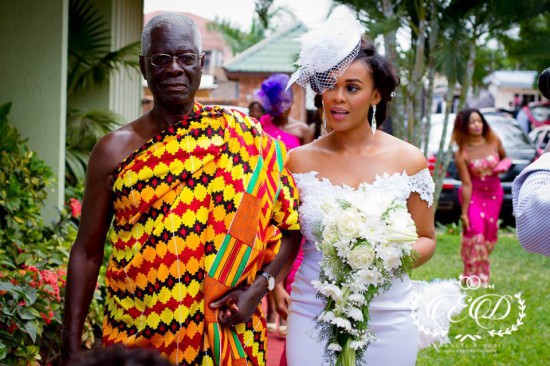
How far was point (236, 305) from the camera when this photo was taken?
Result: 11.1ft

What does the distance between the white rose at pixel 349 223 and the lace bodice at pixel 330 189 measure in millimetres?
416

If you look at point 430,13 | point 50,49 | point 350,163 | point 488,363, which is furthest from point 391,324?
point 430,13

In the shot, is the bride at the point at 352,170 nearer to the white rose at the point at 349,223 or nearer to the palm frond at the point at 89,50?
the white rose at the point at 349,223

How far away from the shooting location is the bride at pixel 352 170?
3.88 meters

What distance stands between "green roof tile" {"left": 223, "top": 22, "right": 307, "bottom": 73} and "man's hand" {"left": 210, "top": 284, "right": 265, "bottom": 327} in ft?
75.4

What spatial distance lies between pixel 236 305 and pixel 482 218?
7397 millimetres

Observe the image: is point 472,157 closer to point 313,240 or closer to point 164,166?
point 313,240

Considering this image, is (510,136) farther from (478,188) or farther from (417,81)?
(478,188)

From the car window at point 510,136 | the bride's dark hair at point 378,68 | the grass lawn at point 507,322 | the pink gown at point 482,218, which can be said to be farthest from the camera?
the car window at point 510,136

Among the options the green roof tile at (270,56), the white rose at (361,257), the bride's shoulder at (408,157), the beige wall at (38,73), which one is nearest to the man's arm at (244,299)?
the white rose at (361,257)

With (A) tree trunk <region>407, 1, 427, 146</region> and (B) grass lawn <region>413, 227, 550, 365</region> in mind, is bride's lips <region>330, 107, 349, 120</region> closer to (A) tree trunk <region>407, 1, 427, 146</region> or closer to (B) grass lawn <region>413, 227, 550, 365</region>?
(B) grass lawn <region>413, 227, 550, 365</region>

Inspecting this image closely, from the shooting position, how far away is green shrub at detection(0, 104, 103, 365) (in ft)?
15.3

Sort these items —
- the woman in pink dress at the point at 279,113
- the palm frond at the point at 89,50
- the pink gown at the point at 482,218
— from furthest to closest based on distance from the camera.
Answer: the pink gown at the point at 482,218 → the woman in pink dress at the point at 279,113 → the palm frond at the point at 89,50

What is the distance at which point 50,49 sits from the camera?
6.80 metres
